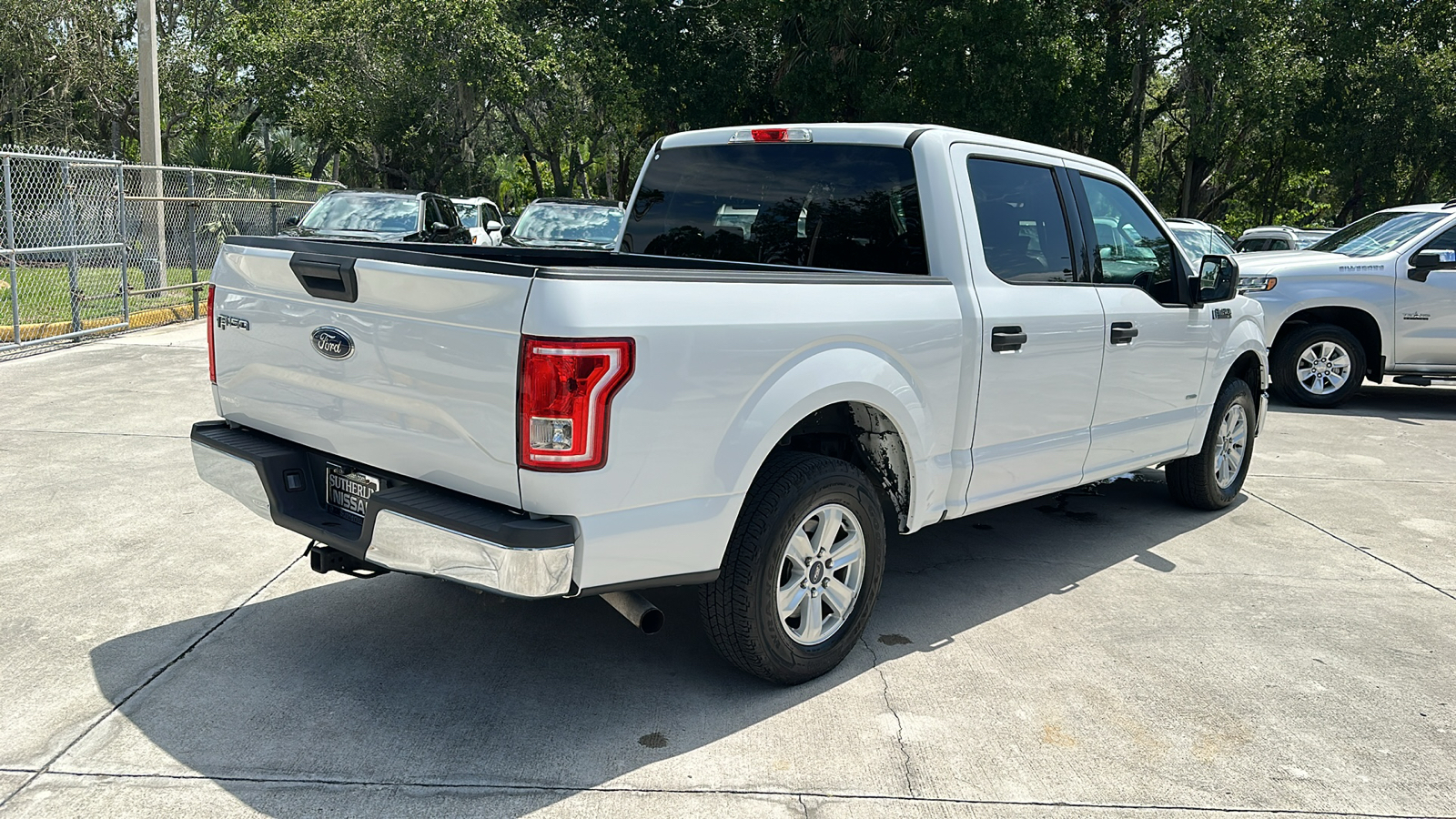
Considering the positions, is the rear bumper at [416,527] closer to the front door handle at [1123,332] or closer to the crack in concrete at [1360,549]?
the front door handle at [1123,332]

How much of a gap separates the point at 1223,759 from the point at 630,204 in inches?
134

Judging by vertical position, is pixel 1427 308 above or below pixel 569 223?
below

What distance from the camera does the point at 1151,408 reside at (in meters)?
5.84

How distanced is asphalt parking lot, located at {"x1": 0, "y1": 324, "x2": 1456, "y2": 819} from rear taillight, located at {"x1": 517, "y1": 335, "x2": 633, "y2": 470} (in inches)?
39.2

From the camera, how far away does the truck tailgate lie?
3.33 metres

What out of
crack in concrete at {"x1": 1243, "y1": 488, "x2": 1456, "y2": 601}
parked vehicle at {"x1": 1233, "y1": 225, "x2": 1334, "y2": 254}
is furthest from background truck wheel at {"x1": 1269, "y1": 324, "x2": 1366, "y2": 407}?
parked vehicle at {"x1": 1233, "y1": 225, "x2": 1334, "y2": 254}

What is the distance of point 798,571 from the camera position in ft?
13.4

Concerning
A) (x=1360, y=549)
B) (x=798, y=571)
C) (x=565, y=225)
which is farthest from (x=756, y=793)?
(x=565, y=225)

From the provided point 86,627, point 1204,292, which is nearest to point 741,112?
point 1204,292

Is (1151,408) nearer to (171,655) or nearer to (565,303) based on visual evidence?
(565,303)

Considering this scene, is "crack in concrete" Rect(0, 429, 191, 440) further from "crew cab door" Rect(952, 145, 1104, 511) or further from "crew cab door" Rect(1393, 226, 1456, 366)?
"crew cab door" Rect(1393, 226, 1456, 366)

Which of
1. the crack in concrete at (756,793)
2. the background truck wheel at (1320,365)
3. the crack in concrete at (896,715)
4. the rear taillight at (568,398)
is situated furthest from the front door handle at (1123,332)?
the background truck wheel at (1320,365)

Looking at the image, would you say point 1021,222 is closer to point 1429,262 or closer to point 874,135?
point 874,135

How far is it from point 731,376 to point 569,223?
1331 cm
